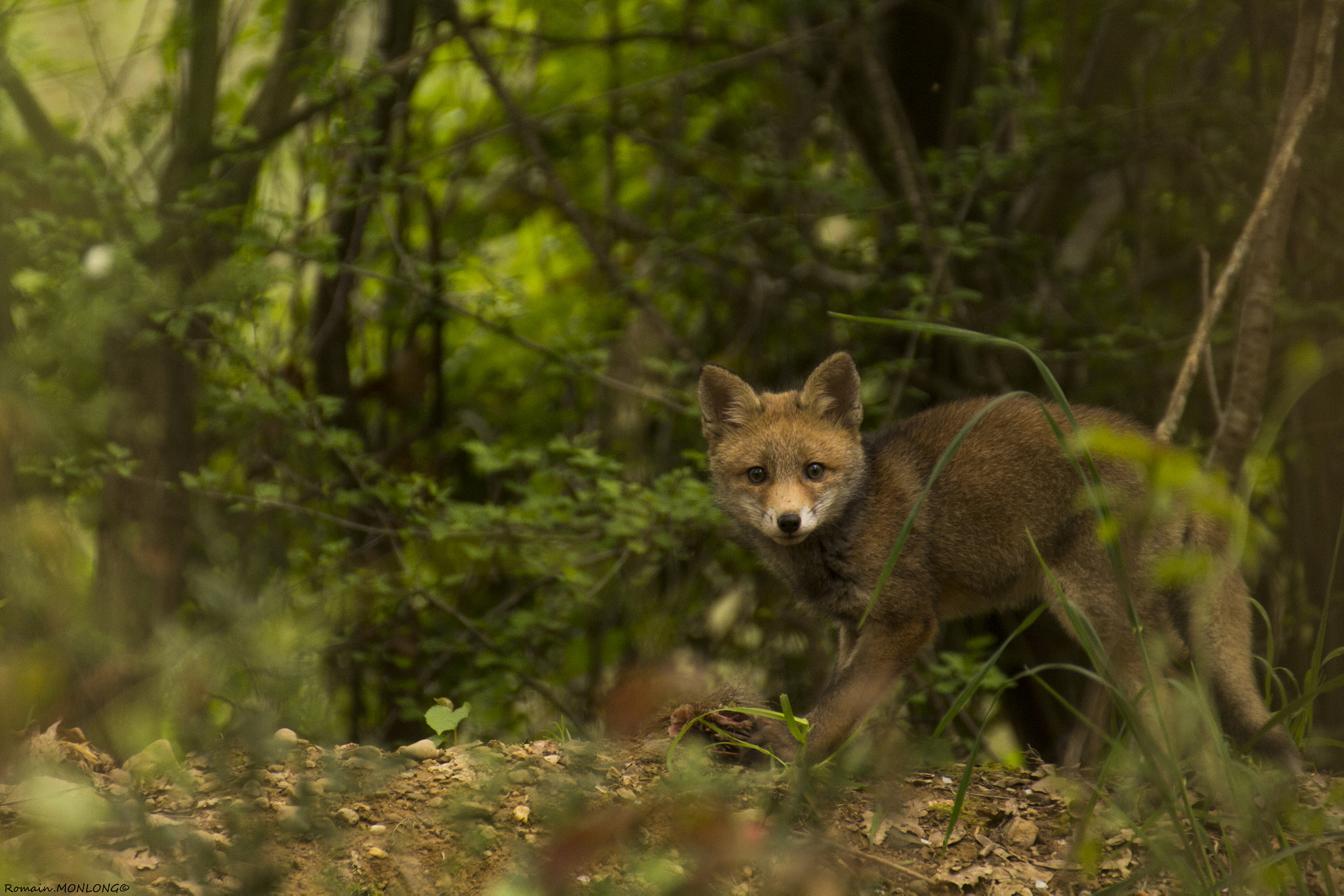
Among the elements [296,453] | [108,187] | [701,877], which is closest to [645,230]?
[296,453]

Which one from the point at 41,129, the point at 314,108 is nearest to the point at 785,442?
the point at 314,108

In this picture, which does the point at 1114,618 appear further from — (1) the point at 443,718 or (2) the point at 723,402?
(1) the point at 443,718

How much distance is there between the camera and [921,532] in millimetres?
4344

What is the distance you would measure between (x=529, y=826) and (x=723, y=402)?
230 centimetres

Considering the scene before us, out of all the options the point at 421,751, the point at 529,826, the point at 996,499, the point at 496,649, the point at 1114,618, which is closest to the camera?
the point at 529,826

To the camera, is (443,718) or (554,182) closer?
(443,718)

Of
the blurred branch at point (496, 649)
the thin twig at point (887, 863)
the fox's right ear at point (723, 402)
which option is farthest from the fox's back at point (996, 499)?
the blurred branch at point (496, 649)

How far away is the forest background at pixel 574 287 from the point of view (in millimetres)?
5344

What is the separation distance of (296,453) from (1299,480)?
240 inches

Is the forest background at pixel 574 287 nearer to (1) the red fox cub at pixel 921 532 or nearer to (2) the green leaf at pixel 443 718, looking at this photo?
(1) the red fox cub at pixel 921 532

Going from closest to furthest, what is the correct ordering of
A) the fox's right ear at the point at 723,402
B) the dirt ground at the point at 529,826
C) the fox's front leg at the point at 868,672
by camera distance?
the dirt ground at the point at 529,826 → the fox's front leg at the point at 868,672 → the fox's right ear at the point at 723,402

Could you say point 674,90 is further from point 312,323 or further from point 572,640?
point 572,640

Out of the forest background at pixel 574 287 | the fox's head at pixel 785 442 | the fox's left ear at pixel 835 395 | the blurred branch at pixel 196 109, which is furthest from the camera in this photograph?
the blurred branch at pixel 196 109

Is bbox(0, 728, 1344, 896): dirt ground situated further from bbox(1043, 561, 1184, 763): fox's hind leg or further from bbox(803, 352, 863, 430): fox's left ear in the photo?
bbox(803, 352, 863, 430): fox's left ear
